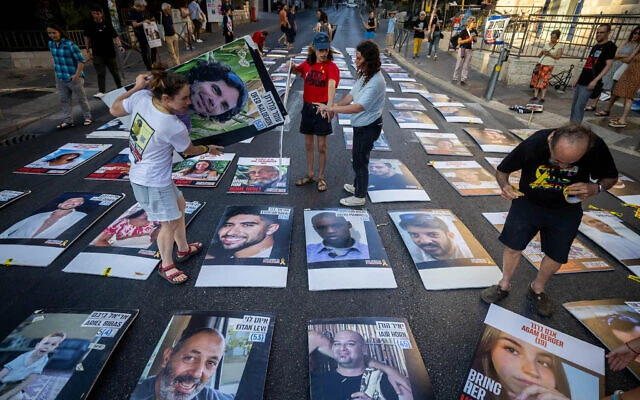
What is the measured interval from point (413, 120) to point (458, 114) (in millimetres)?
1256

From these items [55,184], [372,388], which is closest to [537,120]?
[372,388]

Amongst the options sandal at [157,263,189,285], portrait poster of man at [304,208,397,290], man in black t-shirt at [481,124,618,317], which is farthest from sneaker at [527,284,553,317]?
sandal at [157,263,189,285]

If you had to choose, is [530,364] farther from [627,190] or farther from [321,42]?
[627,190]

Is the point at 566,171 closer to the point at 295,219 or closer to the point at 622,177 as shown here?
the point at 295,219

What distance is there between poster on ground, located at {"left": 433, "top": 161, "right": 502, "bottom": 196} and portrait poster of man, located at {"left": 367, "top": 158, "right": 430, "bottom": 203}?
53 cm

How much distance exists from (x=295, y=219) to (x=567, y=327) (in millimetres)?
2546

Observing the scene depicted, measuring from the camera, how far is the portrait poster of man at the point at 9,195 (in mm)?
3509

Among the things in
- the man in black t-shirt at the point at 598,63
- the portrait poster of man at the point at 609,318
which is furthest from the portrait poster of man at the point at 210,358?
the man in black t-shirt at the point at 598,63

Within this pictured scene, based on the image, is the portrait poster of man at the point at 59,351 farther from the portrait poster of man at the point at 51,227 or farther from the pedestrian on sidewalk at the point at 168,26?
the pedestrian on sidewalk at the point at 168,26

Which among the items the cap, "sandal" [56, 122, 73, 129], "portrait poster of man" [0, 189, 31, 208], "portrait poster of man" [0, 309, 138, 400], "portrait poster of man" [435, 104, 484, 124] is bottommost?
"portrait poster of man" [0, 309, 138, 400]

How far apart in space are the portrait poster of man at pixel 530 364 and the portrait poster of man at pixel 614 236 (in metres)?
1.46

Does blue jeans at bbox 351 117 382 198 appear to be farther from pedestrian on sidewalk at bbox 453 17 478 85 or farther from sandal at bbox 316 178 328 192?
pedestrian on sidewalk at bbox 453 17 478 85

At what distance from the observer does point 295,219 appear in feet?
11.5

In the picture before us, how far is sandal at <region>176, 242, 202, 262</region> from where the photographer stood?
2846mm
